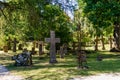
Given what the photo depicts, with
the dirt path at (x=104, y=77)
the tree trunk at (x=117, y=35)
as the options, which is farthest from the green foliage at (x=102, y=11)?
the dirt path at (x=104, y=77)

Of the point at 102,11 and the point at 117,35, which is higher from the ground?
the point at 102,11

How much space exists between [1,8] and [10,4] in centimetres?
70

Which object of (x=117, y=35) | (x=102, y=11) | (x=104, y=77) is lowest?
(x=104, y=77)

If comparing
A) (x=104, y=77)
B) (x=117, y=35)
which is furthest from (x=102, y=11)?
(x=104, y=77)

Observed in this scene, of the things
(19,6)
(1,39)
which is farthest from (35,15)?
(1,39)

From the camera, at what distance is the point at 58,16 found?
29.8 metres

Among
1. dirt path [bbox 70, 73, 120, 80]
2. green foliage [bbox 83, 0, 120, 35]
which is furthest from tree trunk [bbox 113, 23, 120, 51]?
dirt path [bbox 70, 73, 120, 80]

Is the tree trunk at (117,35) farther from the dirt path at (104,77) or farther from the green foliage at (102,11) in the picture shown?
the dirt path at (104,77)

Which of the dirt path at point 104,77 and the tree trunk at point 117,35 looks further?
the tree trunk at point 117,35

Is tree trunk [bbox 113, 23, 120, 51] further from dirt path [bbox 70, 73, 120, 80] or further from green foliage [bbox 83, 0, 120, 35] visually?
dirt path [bbox 70, 73, 120, 80]

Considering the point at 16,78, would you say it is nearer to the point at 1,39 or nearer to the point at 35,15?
the point at 35,15

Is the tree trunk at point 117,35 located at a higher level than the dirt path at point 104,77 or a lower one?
higher

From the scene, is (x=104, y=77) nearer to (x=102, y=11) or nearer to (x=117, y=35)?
(x=102, y=11)

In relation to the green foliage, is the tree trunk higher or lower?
lower
